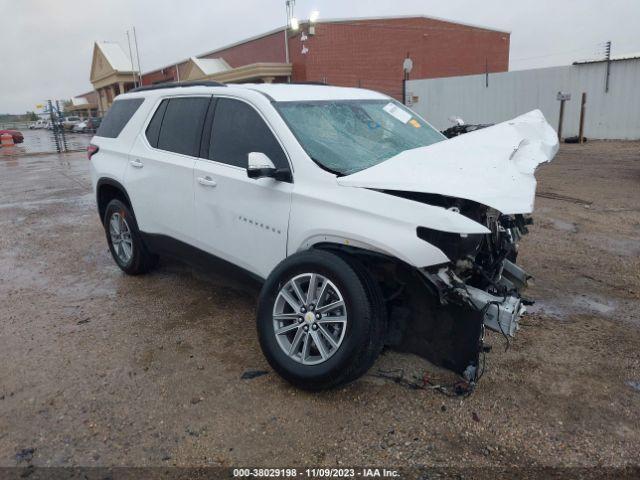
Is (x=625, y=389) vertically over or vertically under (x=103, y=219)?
under

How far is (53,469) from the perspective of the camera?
260 centimetres

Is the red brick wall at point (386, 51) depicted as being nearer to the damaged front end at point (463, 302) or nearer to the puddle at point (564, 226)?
the puddle at point (564, 226)

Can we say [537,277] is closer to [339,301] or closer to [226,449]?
[339,301]

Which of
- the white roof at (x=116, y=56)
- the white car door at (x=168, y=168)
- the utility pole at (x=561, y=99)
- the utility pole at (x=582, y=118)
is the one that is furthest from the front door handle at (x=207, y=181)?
the white roof at (x=116, y=56)

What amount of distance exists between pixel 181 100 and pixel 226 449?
3098mm

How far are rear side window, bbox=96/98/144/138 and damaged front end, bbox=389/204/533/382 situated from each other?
3.56 meters

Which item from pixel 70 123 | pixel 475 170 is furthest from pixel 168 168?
pixel 70 123

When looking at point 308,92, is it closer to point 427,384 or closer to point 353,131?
point 353,131

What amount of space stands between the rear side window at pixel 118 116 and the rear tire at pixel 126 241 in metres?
0.75

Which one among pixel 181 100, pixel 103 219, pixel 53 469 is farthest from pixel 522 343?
pixel 103 219

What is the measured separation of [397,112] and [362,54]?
28.6m

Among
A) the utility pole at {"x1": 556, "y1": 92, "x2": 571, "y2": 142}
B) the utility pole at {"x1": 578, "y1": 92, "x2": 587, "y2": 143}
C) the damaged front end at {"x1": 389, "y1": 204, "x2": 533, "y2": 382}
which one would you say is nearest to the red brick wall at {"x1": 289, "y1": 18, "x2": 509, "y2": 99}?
the utility pole at {"x1": 556, "y1": 92, "x2": 571, "y2": 142}

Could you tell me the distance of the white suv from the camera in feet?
9.53

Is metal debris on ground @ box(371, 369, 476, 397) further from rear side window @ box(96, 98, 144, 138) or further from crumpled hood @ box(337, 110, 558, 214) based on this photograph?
rear side window @ box(96, 98, 144, 138)
